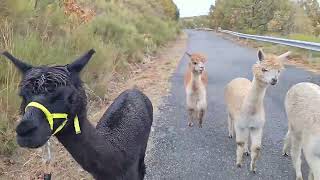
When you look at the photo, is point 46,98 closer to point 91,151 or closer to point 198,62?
point 91,151

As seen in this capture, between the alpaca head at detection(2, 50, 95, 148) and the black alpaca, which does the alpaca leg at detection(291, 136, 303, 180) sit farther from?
the alpaca head at detection(2, 50, 95, 148)

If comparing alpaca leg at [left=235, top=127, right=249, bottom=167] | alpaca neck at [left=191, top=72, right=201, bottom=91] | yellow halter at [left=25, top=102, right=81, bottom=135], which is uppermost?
yellow halter at [left=25, top=102, right=81, bottom=135]

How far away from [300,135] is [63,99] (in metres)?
3.14

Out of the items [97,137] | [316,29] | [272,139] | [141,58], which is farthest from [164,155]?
[316,29]

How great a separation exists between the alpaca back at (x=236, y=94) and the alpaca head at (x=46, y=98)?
3.28m

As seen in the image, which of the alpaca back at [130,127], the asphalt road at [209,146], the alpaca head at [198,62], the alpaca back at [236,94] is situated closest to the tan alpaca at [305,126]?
the asphalt road at [209,146]

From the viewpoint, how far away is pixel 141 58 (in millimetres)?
15109

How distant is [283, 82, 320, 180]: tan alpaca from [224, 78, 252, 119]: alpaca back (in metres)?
0.74

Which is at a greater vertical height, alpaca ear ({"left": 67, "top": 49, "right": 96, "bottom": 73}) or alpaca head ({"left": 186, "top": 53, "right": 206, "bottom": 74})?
alpaca ear ({"left": 67, "top": 49, "right": 96, "bottom": 73})

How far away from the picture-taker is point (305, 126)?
4.69 meters

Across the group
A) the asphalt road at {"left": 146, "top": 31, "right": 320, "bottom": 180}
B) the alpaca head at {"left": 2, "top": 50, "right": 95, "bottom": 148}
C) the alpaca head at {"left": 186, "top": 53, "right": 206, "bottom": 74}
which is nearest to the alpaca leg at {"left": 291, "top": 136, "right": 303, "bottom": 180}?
the asphalt road at {"left": 146, "top": 31, "right": 320, "bottom": 180}

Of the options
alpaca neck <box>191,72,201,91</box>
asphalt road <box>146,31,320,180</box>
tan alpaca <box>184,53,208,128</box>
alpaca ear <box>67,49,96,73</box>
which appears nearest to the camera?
alpaca ear <box>67,49,96,73</box>

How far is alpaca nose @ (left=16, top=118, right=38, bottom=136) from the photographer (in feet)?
8.64

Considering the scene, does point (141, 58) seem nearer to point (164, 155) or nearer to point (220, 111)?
point (220, 111)
